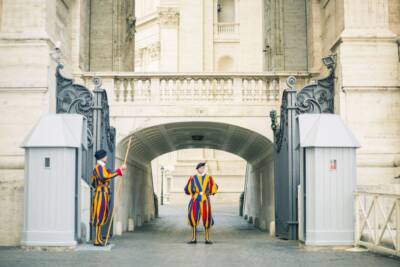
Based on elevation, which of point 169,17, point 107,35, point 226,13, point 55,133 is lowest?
point 55,133

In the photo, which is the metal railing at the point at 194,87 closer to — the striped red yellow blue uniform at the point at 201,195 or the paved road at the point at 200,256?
the striped red yellow blue uniform at the point at 201,195

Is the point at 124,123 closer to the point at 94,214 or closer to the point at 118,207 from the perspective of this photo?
the point at 118,207

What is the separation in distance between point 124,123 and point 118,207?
2460 mm

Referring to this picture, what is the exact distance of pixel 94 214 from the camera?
14.8 meters

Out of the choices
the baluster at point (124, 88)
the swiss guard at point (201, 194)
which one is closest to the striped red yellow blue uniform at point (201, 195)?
the swiss guard at point (201, 194)

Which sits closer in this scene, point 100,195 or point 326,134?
point 326,134

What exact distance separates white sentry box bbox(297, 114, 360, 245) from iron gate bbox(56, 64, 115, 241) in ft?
16.8

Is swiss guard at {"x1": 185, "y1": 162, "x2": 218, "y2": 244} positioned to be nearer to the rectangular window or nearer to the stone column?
the rectangular window

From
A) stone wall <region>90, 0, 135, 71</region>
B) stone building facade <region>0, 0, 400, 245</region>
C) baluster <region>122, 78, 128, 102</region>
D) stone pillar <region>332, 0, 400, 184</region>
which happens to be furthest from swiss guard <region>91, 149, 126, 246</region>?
stone wall <region>90, 0, 135, 71</region>

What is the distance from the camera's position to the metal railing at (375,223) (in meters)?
12.4

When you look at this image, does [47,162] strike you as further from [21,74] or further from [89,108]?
[21,74]

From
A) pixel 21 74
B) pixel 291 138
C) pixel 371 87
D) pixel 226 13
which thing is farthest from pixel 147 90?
pixel 226 13

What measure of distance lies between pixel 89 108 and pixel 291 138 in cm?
482

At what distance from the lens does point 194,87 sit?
19.8 metres
